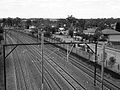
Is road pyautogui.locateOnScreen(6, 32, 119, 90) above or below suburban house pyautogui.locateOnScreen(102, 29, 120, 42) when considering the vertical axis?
below

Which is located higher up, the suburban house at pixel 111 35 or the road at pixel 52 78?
the suburban house at pixel 111 35

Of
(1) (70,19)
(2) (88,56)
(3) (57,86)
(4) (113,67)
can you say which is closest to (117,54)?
(2) (88,56)

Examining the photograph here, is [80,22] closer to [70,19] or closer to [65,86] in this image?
[70,19]

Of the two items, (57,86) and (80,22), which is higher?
(80,22)

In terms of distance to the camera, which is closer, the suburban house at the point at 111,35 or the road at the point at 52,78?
Answer: the road at the point at 52,78

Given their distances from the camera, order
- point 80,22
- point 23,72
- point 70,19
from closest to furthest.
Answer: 1. point 23,72
2. point 70,19
3. point 80,22

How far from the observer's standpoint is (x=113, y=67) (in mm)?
16500

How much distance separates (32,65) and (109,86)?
29.9 feet

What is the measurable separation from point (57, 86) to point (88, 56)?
9.07m

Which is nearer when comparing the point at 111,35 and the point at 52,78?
the point at 52,78

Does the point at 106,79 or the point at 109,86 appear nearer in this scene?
the point at 109,86

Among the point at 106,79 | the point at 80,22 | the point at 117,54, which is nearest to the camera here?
the point at 106,79

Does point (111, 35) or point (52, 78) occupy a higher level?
point (111, 35)

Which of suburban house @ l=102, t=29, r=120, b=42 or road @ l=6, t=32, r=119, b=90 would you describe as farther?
suburban house @ l=102, t=29, r=120, b=42
